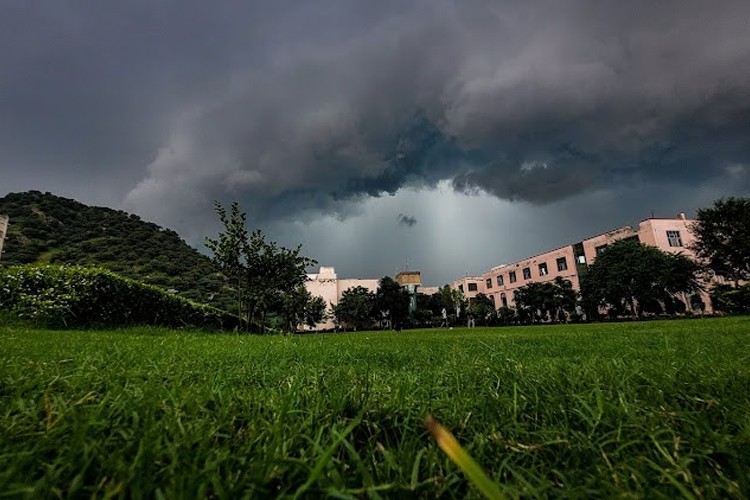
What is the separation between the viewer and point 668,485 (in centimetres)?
104

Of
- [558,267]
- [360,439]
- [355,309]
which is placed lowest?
[360,439]

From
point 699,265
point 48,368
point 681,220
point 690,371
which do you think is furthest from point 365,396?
point 681,220

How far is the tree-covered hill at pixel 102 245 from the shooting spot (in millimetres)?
43094

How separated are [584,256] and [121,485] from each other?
71914 millimetres

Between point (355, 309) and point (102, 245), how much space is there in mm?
52823

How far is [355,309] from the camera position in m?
88.4

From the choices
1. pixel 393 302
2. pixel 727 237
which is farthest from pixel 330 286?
pixel 727 237

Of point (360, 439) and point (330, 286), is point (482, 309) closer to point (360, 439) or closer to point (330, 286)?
point (330, 286)

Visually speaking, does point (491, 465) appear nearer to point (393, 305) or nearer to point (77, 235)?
point (77, 235)

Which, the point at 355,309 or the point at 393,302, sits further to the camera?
the point at 355,309

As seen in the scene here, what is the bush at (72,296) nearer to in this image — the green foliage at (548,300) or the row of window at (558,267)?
the green foliage at (548,300)

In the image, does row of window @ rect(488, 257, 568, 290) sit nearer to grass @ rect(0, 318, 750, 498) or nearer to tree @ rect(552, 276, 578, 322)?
A: tree @ rect(552, 276, 578, 322)

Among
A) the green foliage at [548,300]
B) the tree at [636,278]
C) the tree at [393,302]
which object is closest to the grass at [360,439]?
the tree at [636,278]

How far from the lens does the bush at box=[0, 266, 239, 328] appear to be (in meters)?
10.5
